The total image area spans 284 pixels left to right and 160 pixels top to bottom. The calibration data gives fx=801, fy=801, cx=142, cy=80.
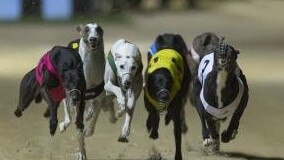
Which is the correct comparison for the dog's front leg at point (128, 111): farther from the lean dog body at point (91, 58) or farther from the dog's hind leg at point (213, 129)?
the dog's hind leg at point (213, 129)

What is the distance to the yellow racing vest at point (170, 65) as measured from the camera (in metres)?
7.73

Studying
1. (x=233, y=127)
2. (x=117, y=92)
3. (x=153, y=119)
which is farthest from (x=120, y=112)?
(x=233, y=127)

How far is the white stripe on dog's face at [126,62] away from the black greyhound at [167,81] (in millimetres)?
190

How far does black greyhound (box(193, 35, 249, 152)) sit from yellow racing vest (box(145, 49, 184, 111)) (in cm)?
26

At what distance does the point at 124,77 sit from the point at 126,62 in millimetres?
172

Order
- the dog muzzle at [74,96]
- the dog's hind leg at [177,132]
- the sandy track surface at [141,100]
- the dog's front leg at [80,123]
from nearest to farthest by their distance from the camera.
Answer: the dog muzzle at [74,96] < the dog's front leg at [80,123] < the dog's hind leg at [177,132] < the sandy track surface at [141,100]

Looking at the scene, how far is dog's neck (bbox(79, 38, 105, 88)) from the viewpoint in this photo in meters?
7.71

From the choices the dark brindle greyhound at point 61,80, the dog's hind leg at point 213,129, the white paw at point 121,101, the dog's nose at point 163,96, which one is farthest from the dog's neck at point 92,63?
the dog's hind leg at point 213,129

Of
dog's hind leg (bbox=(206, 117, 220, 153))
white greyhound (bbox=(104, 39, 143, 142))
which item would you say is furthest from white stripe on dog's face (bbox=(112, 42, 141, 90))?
dog's hind leg (bbox=(206, 117, 220, 153))

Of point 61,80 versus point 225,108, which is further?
point 225,108

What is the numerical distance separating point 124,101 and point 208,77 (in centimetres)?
86

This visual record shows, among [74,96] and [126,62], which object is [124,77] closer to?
[126,62]

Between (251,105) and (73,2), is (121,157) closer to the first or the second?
(251,105)

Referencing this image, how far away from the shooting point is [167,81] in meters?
7.59
